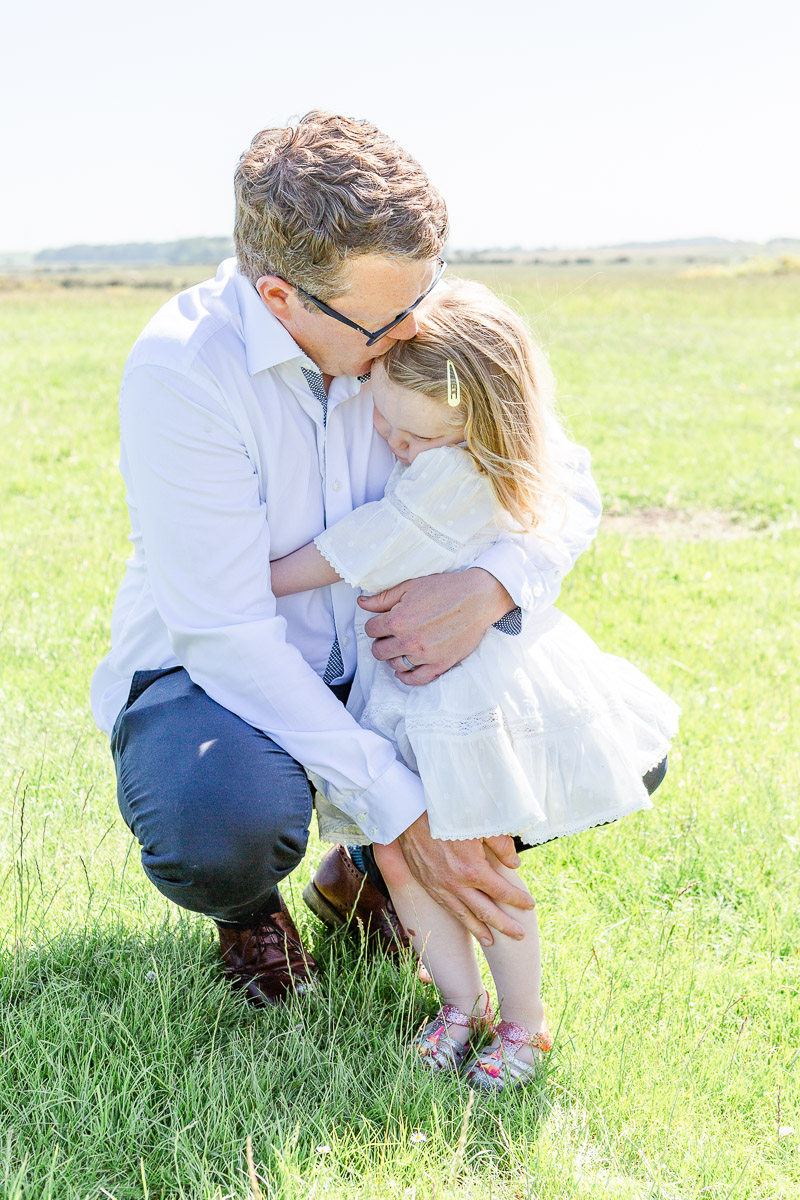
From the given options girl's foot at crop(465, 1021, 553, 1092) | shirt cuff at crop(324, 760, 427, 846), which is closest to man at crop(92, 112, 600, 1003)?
shirt cuff at crop(324, 760, 427, 846)

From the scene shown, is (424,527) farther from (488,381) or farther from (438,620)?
(488,381)

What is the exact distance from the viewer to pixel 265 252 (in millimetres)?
2426

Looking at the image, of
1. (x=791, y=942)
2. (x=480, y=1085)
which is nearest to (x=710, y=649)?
(x=791, y=942)

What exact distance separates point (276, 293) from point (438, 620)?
81 centimetres

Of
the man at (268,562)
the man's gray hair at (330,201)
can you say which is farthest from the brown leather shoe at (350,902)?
the man's gray hair at (330,201)

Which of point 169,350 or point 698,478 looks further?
point 698,478

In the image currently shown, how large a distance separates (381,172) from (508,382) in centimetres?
56

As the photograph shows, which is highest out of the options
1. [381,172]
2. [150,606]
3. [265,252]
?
[381,172]

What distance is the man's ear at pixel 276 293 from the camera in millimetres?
2414

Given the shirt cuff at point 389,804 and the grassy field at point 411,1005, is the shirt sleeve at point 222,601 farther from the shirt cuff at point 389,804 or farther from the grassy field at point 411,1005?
the grassy field at point 411,1005

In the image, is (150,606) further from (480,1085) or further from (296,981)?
(480,1085)

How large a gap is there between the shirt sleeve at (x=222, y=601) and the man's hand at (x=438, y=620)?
20 centimetres

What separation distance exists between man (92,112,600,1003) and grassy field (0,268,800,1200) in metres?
0.26

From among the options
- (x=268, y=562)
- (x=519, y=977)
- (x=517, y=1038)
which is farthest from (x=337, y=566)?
(x=517, y=1038)
